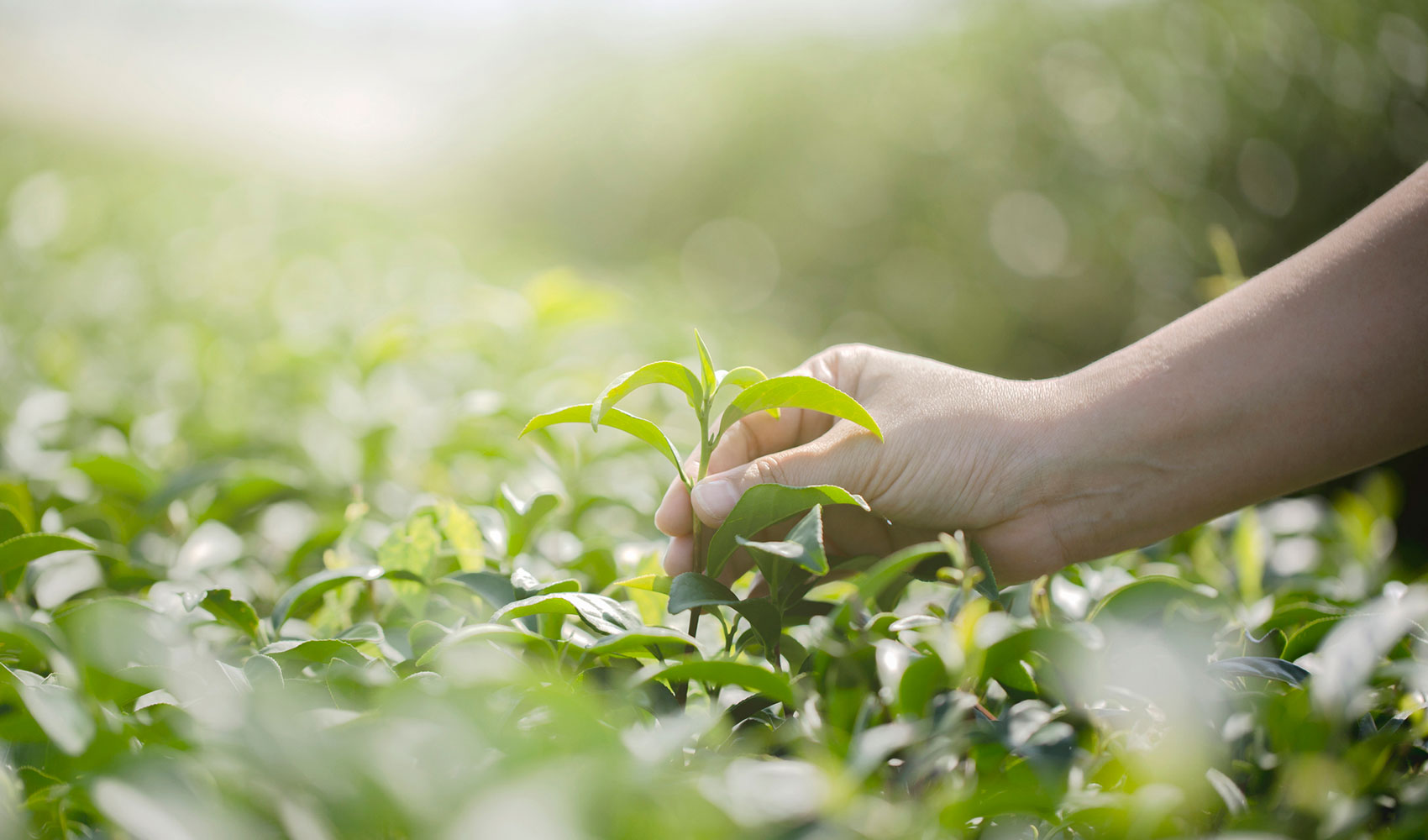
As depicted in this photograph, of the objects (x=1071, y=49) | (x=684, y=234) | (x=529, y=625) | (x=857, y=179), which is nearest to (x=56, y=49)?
(x=684, y=234)

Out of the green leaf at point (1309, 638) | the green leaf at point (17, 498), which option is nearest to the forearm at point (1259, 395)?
the green leaf at point (1309, 638)

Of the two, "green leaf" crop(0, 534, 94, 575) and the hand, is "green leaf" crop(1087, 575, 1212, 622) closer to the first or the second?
the hand

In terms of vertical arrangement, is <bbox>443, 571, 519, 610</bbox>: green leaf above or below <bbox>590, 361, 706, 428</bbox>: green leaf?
below

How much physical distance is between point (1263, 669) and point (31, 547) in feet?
3.16

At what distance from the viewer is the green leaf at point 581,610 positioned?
1.95 feet

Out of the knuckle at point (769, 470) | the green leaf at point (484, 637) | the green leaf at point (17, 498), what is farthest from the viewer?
the green leaf at point (17, 498)

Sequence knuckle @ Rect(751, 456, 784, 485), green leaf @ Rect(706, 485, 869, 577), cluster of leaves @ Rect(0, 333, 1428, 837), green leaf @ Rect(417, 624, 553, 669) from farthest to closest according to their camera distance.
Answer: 1. knuckle @ Rect(751, 456, 784, 485)
2. green leaf @ Rect(706, 485, 869, 577)
3. green leaf @ Rect(417, 624, 553, 669)
4. cluster of leaves @ Rect(0, 333, 1428, 837)

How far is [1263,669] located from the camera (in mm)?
607

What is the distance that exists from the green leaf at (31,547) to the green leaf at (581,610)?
15.8 inches

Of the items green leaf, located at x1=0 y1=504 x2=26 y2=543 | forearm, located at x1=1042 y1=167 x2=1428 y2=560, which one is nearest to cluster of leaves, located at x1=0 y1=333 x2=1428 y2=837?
green leaf, located at x1=0 y1=504 x2=26 y2=543

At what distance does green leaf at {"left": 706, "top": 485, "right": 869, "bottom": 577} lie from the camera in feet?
2.13

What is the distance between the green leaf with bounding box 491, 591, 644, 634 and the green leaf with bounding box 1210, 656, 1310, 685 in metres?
0.42

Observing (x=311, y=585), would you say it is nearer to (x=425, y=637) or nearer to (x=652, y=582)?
(x=425, y=637)

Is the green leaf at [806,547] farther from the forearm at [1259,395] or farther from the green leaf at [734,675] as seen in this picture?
the forearm at [1259,395]
